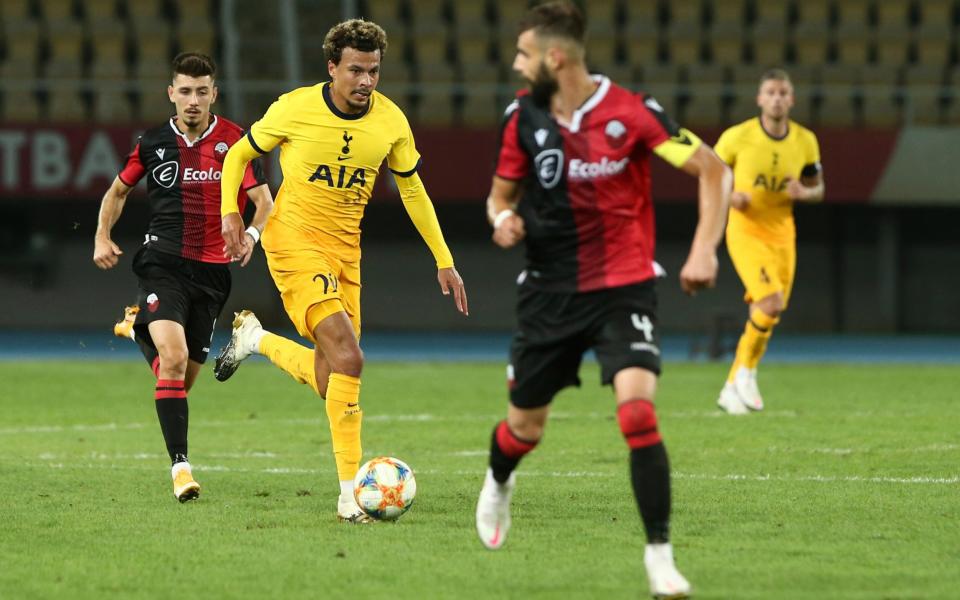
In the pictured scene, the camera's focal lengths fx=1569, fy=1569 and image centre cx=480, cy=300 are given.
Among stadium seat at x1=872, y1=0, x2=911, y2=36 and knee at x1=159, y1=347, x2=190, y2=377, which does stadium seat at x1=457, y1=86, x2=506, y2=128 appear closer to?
stadium seat at x1=872, y1=0, x2=911, y2=36

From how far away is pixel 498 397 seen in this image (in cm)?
1395

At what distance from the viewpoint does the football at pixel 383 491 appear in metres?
6.88

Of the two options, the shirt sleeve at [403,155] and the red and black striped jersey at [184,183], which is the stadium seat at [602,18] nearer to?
the red and black striped jersey at [184,183]

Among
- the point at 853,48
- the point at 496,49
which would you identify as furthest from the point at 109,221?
the point at 853,48

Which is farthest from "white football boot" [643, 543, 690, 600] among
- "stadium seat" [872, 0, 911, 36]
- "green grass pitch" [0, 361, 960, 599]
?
"stadium seat" [872, 0, 911, 36]

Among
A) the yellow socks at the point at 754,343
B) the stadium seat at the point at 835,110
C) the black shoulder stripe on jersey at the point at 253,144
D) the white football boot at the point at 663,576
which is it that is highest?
the black shoulder stripe on jersey at the point at 253,144

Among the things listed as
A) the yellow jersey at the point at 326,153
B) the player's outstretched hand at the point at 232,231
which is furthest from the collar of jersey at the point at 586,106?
the player's outstretched hand at the point at 232,231

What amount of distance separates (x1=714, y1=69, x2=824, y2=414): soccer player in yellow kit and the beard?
22.3ft

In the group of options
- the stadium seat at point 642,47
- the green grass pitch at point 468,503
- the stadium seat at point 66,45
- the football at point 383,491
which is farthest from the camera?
the stadium seat at point 642,47

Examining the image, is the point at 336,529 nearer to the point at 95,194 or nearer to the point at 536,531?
the point at 536,531

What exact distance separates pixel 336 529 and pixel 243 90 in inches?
604

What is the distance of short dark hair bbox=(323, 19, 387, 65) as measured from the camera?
23.4 feet

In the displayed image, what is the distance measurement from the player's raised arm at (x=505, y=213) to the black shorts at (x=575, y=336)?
0.98ft

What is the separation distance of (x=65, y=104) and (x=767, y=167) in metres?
12.5
